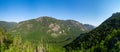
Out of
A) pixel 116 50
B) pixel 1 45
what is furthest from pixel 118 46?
pixel 1 45

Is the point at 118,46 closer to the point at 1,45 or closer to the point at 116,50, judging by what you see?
the point at 116,50

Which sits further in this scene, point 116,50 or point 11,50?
point 11,50

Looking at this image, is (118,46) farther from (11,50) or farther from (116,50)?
(11,50)

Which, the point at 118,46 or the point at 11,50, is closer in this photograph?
the point at 118,46

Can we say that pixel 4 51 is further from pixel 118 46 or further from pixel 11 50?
pixel 118 46

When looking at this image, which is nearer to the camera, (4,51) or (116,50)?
(116,50)

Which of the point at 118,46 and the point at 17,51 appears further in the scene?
the point at 17,51

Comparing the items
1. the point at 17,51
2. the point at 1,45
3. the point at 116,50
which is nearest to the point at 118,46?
the point at 116,50

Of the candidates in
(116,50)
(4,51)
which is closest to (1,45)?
(4,51)
